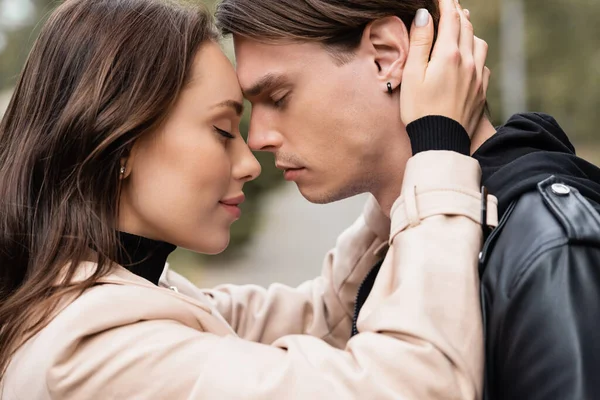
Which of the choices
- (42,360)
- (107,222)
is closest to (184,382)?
(42,360)

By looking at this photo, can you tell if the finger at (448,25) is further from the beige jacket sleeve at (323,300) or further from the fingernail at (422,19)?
the beige jacket sleeve at (323,300)

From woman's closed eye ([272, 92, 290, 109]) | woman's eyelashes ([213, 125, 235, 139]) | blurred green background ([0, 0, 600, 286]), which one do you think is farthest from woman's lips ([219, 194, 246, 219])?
blurred green background ([0, 0, 600, 286])

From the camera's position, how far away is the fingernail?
2705mm

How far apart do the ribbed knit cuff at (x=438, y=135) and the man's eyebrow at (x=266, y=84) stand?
573 mm

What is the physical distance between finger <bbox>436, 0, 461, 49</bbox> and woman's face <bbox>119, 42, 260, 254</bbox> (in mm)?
638

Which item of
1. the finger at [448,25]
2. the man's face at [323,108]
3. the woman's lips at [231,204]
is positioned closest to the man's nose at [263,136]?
the man's face at [323,108]

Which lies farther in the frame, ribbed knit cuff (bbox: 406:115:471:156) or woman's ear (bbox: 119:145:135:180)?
woman's ear (bbox: 119:145:135:180)

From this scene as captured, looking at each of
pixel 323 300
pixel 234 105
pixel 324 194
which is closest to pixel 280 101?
pixel 234 105

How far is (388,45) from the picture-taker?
2.80 metres

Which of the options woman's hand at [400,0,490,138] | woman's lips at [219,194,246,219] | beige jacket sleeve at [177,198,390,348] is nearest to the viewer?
woman's hand at [400,0,490,138]

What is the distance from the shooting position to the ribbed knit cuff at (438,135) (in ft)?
7.83

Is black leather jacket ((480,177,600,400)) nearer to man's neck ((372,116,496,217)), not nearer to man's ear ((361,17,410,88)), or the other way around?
man's neck ((372,116,496,217))

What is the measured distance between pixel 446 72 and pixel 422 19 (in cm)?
28

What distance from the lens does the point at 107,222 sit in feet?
8.32
